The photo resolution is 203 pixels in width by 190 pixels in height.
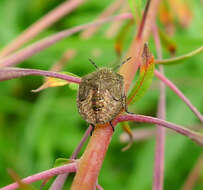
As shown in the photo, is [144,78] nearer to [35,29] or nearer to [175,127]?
[175,127]

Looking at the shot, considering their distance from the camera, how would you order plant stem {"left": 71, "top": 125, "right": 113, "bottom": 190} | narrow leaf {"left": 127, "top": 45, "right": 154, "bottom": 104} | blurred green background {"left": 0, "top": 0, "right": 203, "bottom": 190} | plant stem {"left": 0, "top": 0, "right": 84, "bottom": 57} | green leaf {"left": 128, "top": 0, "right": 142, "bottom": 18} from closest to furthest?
plant stem {"left": 71, "top": 125, "right": 113, "bottom": 190} → narrow leaf {"left": 127, "top": 45, "right": 154, "bottom": 104} → green leaf {"left": 128, "top": 0, "right": 142, "bottom": 18} → plant stem {"left": 0, "top": 0, "right": 84, "bottom": 57} → blurred green background {"left": 0, "top": 0, "right": 203, "bottom": 190}

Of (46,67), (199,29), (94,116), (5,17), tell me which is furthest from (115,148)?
(94,116)

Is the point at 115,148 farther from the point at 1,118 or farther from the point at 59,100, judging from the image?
the point at 1,118

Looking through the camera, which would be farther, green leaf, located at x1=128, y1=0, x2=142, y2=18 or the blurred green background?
the blurred green background

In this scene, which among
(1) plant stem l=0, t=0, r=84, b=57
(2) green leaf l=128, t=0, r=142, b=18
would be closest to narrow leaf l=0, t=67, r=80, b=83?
(2) green leaf l=128, t=0, r=142, b=18

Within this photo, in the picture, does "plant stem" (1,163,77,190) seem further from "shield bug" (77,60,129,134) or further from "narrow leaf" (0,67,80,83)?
"narrow leaf" (0,67,80,83)

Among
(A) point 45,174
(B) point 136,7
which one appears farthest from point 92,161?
(B) point 136,7

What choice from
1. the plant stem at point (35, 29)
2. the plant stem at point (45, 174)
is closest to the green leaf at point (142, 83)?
the plant stem at point (45, 174)
